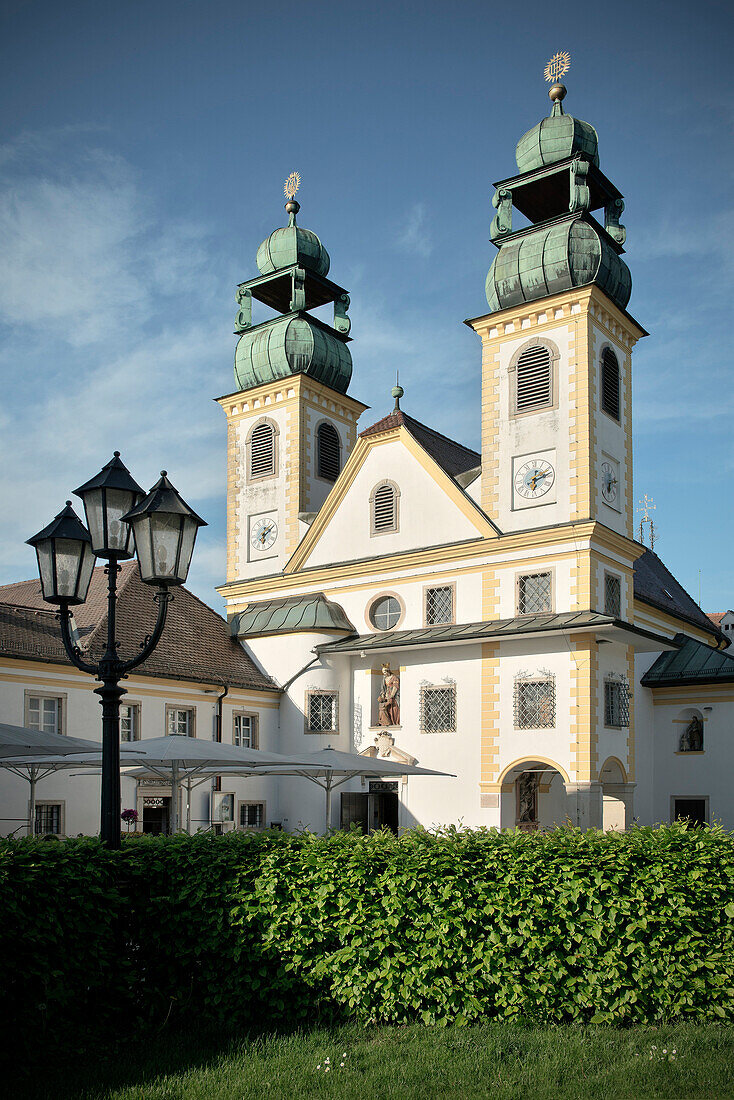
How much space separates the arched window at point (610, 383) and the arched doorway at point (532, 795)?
9.37 meters

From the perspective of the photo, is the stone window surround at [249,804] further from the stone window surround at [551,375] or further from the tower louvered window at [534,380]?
the tower louvered window at [534,380]

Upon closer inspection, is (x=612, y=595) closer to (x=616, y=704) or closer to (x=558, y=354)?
(x=616, y=704)

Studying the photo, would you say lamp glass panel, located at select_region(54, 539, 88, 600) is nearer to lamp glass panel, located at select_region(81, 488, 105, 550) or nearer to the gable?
lamp glass panel, located at select_region(81, 488, 105, 550)


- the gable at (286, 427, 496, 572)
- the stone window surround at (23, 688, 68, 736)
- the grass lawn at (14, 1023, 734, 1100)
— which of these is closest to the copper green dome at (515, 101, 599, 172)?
the gable at (286, 427, 496, 572)

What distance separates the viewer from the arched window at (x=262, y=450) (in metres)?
34.5

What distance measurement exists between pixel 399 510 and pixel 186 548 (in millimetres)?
19408

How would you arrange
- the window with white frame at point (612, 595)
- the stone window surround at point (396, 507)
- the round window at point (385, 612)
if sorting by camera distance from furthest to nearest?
1. the stone window surround at point (396, 507)
2. the round window at point (385, 612)
3. the window with white frame at point (612, 595)

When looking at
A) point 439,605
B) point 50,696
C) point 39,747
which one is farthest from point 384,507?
point 39,747

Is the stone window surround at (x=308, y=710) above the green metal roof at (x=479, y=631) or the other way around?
the other way around

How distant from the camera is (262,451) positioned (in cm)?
3472

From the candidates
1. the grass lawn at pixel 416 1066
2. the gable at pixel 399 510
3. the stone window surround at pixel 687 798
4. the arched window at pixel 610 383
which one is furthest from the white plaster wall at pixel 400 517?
the grass lawn at pixel 416 1066

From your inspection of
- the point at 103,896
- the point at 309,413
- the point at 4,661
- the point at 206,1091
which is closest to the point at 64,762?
the point at 4,661

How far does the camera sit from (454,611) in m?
27.1

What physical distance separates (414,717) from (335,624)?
3669 millimetres
